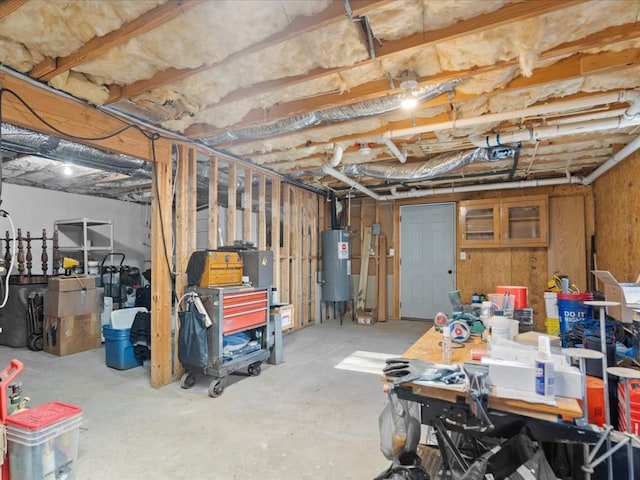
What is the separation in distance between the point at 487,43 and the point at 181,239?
10.2 feet

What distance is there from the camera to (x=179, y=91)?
264cm

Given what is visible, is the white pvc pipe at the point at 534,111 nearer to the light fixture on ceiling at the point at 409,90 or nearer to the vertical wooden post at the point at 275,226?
the light fixture on ceiling at the point at 409,90

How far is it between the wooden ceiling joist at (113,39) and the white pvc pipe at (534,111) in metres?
2.21

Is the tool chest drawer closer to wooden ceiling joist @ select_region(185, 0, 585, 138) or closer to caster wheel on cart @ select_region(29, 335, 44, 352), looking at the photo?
wooden ceiling joist @ select_region(185, 0, 585, 138)

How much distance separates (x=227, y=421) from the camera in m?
2.65

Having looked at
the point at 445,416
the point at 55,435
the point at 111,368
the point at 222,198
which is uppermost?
the point at 222,198

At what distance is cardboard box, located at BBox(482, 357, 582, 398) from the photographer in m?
1.41

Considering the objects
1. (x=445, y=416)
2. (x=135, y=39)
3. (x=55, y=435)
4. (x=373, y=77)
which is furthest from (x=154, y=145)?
(x=445, y=416)

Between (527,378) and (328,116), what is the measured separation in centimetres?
241

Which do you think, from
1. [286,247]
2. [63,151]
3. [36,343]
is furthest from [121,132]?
[36,343]

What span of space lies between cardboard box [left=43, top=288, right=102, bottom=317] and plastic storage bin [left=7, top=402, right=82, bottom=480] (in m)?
3.10

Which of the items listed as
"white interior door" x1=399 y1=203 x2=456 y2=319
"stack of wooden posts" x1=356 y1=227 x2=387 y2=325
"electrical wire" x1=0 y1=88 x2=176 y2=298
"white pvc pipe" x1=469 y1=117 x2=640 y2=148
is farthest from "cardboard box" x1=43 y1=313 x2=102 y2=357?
"white pvc pipe" x1=469 y1=117 x2=640 y2=148

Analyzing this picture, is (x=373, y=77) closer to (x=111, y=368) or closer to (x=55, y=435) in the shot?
(x=55, y=435)

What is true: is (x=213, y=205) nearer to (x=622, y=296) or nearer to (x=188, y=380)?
(x=188, y=380)
